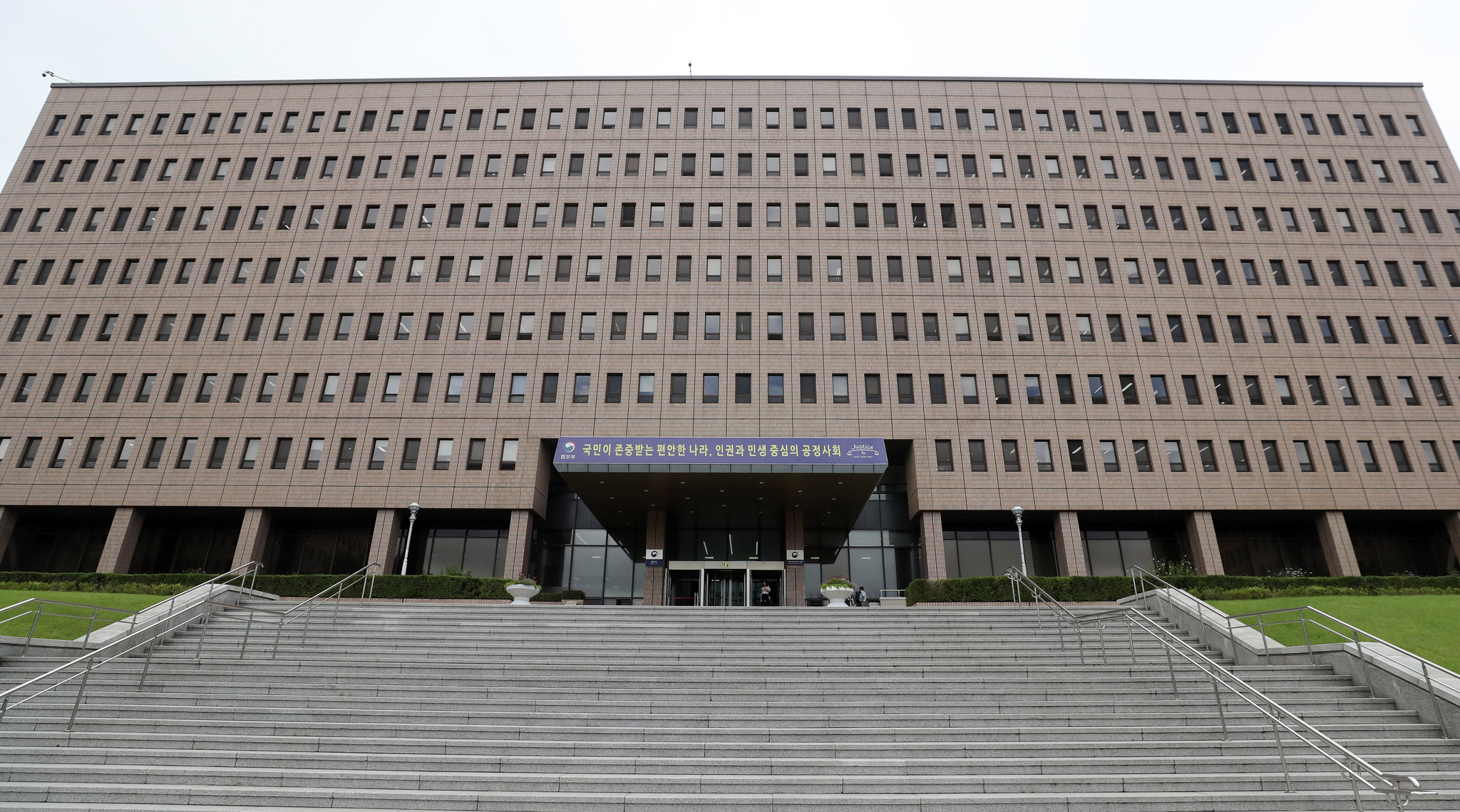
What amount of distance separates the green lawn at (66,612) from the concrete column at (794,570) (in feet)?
70.8

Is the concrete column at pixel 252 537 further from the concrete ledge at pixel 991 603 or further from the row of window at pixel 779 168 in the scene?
the concrete ledge at pixel 991 603

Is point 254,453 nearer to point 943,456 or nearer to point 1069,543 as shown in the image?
point 943,456

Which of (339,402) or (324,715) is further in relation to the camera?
(339,402)

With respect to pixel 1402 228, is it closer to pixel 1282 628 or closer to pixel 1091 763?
pixel 1282 628

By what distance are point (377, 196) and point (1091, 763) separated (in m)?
38.5

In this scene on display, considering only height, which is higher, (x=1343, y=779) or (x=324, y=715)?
(x=324, y=715)

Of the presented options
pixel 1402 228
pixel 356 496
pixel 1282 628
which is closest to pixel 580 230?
pixel 356 496

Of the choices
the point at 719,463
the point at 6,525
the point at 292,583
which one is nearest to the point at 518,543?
the point at 292,583

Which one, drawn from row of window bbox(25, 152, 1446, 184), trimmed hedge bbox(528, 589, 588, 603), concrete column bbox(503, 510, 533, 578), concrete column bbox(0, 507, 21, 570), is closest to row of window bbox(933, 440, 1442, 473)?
row of window bbox(25, 152, 1446, 184)

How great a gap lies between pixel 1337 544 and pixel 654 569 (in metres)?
28.2

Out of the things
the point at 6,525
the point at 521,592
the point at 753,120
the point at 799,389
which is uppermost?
the point at 753,120

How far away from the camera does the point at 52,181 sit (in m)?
38.5

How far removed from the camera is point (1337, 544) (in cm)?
3050

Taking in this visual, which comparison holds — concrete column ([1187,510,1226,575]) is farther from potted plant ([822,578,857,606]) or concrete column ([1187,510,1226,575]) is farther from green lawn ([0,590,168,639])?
green lawn ([0,590,168,639])
